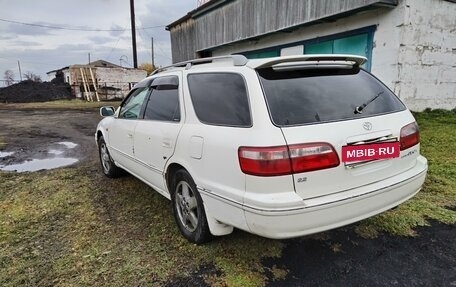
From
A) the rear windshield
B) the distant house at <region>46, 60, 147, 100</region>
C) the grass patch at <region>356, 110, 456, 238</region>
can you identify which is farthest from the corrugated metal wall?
the distant house at <region>46, 60, 147, 100</region>

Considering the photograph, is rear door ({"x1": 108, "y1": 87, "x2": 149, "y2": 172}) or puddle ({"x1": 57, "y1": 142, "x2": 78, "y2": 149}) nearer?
rear door ({"x1": 108, "y1": 87, "x2": 149, "y2": 172})

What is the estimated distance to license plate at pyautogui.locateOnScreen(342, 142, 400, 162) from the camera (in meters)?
2.28

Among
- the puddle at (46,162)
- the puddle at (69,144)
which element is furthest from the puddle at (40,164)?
the puddle at (69,144)

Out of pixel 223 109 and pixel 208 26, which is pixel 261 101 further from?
pixel 208 26

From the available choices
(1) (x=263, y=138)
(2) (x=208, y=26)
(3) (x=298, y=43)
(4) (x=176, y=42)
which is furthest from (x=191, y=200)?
(4) (x=176, y=42)

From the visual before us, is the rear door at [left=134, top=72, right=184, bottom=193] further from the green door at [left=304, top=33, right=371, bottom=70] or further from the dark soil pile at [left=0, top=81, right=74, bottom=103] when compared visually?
the dark soil pile at [left=0, top=81, right=74, bottom=103]

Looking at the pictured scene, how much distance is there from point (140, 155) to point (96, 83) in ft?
85.1

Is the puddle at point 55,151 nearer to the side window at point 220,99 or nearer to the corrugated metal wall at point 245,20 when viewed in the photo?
the side window at point 220,99

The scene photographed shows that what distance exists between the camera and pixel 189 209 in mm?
2986

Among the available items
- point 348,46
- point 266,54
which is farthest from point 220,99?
point 266,54

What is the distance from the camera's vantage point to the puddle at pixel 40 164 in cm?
610

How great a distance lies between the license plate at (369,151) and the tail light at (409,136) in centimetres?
13

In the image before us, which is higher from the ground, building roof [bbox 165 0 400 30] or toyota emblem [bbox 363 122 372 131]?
building roof [bbox 165 0 400 30]

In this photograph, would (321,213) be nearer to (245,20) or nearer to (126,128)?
(126,128)
